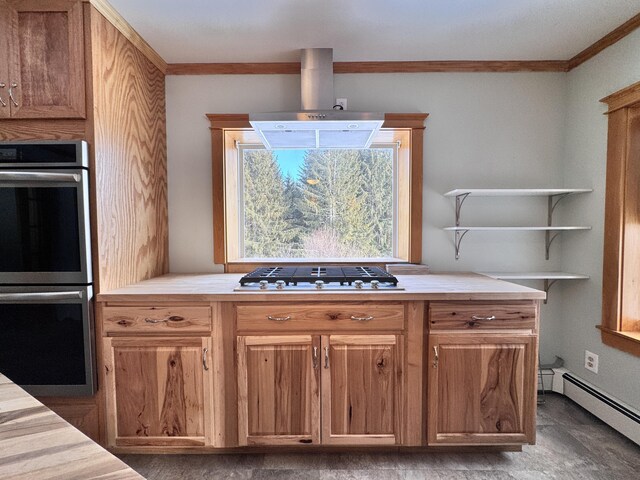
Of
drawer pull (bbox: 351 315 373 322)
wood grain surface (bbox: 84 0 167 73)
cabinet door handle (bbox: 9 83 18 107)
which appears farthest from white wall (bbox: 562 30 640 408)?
cabinet door handle (bbox: 9 83 18 107)

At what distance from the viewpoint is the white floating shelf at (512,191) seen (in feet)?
6.88

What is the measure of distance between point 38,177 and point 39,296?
57 centimetres

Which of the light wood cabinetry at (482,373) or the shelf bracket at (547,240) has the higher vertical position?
the shelf bracket at (547,240)

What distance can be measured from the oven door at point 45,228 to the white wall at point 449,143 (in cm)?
77

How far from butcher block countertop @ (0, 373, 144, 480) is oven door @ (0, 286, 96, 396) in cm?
111

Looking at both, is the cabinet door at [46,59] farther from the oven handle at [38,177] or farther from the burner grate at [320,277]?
the burner grate at [320,277]

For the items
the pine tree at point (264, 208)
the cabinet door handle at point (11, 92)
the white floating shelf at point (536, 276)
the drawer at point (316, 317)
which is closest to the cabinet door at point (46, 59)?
the cabinet door handle at point (11, 92)

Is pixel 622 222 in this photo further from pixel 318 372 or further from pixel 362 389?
pixel 318 372

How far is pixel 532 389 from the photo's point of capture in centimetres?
173

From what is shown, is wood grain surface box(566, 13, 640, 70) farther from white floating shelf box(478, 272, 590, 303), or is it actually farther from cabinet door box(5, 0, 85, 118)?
cabinet door box(5, 0, 85, 118)

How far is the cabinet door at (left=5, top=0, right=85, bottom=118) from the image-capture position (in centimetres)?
160

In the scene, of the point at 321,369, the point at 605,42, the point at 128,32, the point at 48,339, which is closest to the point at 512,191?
the point at 605,42

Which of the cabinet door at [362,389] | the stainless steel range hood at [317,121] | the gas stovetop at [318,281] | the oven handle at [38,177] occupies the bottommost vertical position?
A: the cabinet door at [362,389]

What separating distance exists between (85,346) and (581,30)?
3.20 metres
